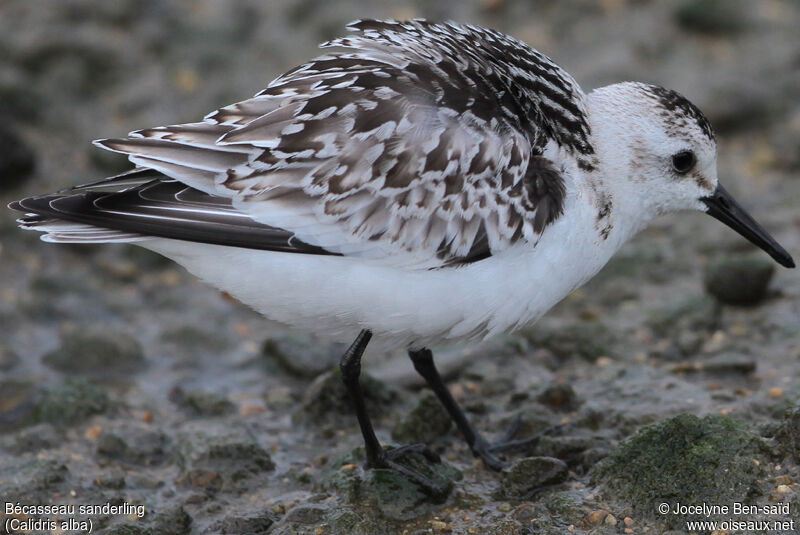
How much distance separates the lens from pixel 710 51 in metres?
10.3

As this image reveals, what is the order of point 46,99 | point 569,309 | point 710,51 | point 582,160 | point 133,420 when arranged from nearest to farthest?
point 582,160 → point 133,420 → point 569,309 → point 46,99 → point 710,51

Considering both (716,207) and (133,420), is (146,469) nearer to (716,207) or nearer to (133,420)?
(133,420)

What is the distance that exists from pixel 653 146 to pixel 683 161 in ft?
0.72

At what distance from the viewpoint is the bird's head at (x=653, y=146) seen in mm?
5520

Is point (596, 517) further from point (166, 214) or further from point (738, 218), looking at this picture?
point (166, 214)

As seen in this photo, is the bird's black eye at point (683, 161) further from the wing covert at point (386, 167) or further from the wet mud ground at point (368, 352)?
the wet mud ground at point (368, 352)

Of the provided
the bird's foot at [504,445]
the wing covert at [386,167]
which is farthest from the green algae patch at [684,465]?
the wing covert at [386,167]

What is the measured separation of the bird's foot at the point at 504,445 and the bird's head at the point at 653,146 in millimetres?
1470

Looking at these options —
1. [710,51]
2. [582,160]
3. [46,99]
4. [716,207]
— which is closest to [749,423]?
[716,207]

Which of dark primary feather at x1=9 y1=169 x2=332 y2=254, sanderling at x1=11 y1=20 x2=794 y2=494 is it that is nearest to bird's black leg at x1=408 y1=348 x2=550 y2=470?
sanderling at x1=11 y1=20 x2=794 y2=494

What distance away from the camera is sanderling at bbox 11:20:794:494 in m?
5.02

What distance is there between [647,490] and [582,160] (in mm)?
1689

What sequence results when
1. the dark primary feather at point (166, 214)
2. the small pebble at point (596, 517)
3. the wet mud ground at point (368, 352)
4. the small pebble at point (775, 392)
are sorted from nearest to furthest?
the dark primary feather at point (166, 214) < the small pebble at point (596, 517) < the wet mud ground at point (368, 352) < the small pebble at point (775, 392)

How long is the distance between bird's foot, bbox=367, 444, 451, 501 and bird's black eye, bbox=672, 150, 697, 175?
203cm
